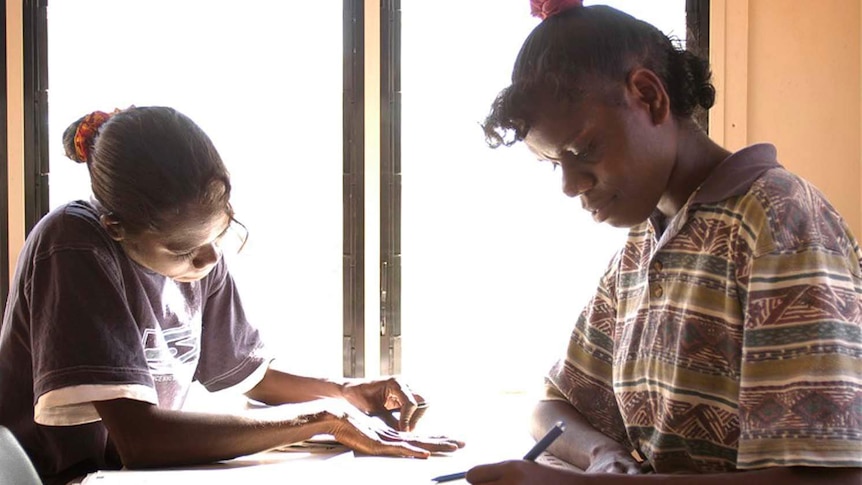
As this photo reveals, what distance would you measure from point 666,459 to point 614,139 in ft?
1.31

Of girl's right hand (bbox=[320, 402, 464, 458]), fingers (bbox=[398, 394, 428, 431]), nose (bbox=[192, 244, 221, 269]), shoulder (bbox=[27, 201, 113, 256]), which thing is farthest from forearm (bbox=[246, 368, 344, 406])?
shoulder (bbox=[27, 201, 113, 256])

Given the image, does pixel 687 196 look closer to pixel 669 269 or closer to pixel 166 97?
pixel 669 269

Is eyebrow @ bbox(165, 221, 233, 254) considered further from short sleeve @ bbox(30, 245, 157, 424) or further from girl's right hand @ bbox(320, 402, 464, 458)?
girl's right hand @ bbox(320, 402, 464, 458)

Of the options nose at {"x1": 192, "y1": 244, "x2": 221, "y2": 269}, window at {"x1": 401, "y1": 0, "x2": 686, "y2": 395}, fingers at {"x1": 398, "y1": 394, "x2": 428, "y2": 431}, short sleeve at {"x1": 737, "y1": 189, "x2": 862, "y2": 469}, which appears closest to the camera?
short sleeve at {"x1": 737, "y1": 189, "x2": 862, "y2": 469}

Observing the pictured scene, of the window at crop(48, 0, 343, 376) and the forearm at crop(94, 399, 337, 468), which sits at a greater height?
the window at crop(48, 0, 343, 376)

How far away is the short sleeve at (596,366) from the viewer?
131cm

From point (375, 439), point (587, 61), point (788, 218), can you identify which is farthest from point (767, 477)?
point (375, 439)

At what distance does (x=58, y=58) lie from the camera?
103 inches

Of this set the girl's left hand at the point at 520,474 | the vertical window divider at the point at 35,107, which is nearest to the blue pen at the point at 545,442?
the girl's left hand at the point at 520,474

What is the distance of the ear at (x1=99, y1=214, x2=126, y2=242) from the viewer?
144 centimetres

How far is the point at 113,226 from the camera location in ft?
4.71

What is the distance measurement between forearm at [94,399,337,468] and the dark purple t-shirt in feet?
0.10

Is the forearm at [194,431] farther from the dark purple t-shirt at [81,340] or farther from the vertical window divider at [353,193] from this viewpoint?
the vertical window divider at [353,193]

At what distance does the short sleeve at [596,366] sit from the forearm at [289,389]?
2.14ft
